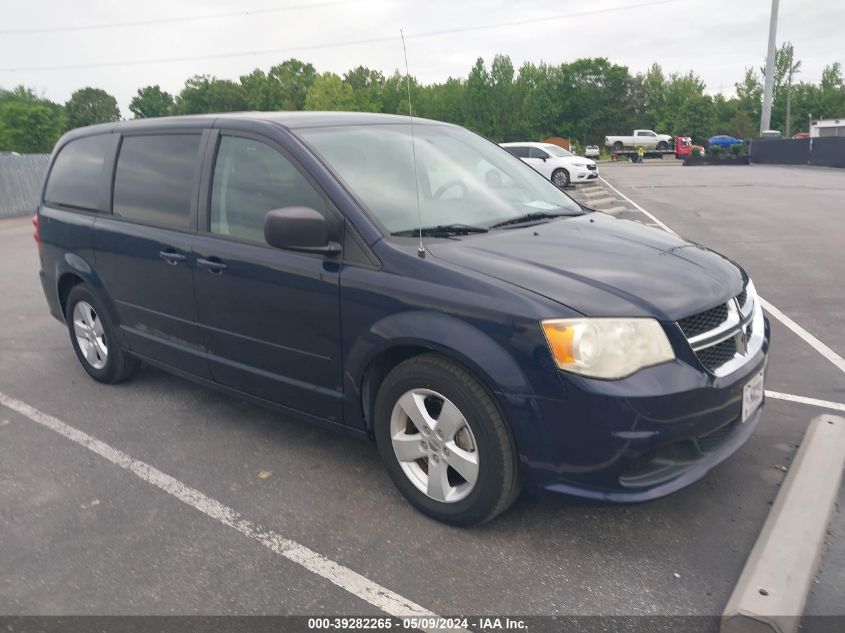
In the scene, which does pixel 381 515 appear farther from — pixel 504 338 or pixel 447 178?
→ pixel 447 178

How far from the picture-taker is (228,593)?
292cm

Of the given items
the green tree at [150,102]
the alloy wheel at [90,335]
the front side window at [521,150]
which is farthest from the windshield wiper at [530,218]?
the green tree at [150,102]

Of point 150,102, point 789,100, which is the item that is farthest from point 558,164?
point 150,102

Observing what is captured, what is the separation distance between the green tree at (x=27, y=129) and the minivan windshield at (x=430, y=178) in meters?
59.9

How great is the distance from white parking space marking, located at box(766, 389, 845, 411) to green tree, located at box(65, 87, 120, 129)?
115 meters

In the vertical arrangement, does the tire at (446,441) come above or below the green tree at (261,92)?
below

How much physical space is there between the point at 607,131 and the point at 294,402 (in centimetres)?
9504

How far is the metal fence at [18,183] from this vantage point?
22.7m

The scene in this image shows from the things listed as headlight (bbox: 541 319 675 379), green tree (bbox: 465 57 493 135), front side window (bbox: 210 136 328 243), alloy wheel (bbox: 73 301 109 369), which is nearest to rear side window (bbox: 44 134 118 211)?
alloy wheel (bbox: 73 301 109 369)

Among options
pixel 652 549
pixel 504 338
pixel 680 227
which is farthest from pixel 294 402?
pixel 680 227

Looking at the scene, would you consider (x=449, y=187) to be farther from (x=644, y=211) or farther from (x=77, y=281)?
(x=644, y=211)

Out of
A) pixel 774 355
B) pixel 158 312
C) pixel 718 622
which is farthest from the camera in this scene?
pixel 774 355

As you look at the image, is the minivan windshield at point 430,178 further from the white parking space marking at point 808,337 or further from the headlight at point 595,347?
the white parking space marking at point 808,337

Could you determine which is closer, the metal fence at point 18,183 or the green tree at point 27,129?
the metal fence at point 18,183
